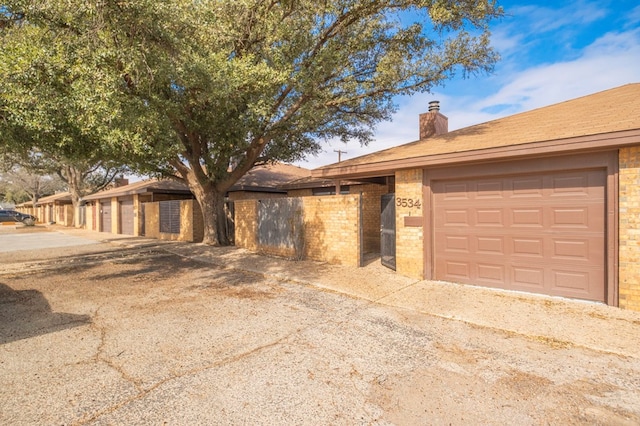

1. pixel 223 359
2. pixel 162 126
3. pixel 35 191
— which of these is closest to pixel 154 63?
pixel 162 126

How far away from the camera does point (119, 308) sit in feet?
18.9

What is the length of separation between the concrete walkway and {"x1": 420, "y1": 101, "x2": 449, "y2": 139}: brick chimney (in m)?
5.09

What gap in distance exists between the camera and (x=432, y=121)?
11008 mm

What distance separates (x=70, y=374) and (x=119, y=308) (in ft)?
8.08

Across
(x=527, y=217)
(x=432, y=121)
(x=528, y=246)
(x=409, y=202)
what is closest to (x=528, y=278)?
(x=528, y=246)

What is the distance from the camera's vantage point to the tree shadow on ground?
182 inches

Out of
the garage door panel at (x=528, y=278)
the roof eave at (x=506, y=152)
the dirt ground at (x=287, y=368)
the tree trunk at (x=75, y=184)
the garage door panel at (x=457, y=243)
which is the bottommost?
the dirt ground at (x=287, y=368)

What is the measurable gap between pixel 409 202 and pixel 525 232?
7.88ft

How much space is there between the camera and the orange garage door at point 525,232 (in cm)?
564

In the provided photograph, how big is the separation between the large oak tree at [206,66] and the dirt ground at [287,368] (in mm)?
3856

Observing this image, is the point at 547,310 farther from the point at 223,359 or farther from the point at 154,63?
the point at 154,63

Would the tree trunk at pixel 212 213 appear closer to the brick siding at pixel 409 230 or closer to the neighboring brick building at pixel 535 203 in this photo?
the neighboring brick building at pixel 535 203

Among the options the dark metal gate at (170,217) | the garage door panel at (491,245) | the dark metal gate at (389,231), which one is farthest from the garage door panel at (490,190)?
the dark metal gate at (170,217)

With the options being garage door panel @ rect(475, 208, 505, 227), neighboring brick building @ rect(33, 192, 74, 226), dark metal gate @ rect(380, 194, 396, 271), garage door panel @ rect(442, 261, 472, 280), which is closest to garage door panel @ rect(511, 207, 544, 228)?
garage door panel @ rect(475, 208, 505, 227)
